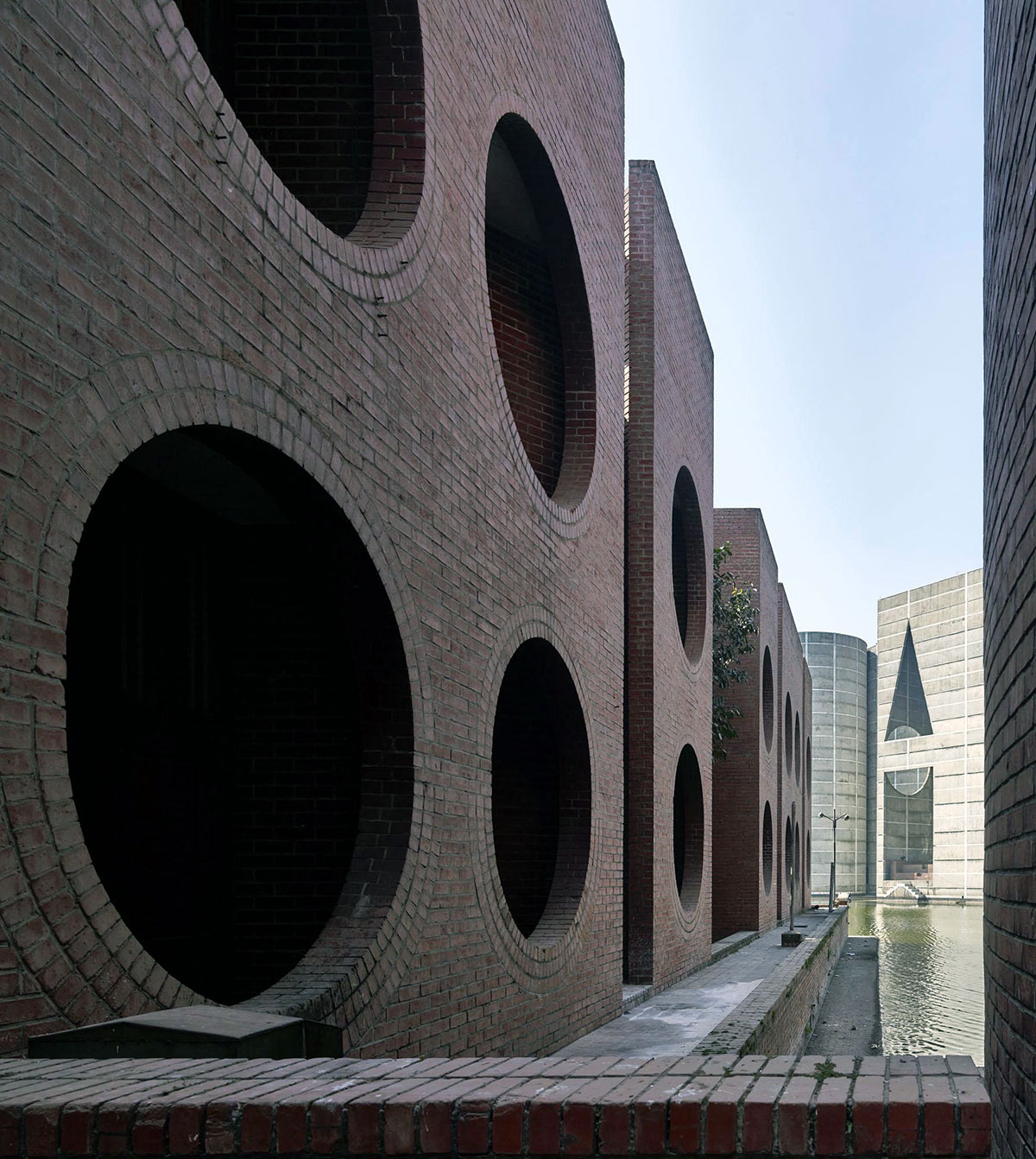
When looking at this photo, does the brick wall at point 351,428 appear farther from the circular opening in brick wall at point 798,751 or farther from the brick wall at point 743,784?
the circular opening in brick wall at point 798,751

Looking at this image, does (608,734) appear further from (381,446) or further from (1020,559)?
(1020,559)

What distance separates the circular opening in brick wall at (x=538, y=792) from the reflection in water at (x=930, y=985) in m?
3.11

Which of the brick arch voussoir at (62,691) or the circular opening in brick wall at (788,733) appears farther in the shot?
the circular opening in brick wall at (788,733)

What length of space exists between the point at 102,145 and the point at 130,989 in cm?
237

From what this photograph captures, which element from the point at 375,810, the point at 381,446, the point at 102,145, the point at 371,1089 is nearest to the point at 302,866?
the point at 375,810

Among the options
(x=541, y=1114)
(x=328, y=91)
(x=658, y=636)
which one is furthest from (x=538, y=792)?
(x=541, y=1114)

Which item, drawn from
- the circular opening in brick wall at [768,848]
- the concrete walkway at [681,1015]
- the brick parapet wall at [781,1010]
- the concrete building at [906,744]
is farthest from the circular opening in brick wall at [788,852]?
the concrete building at [906,744]

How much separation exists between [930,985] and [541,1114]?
1015 inches

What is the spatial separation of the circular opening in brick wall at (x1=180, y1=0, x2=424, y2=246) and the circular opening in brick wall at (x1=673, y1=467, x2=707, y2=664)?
12178mm

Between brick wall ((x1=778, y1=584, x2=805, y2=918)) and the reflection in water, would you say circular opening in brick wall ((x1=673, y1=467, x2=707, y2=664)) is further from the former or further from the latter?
brick wall ((x1=778, y1=584, x2=805, y2=918))

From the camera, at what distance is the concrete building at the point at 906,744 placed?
230 ft

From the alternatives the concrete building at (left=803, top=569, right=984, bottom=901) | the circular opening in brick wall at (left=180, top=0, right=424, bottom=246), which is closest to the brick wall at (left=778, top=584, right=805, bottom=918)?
the circular opening in brick wall at (left=180, top=0, right=424, bottom=246)

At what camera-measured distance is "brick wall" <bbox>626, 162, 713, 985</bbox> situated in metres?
14.4

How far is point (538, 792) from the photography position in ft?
35.2
